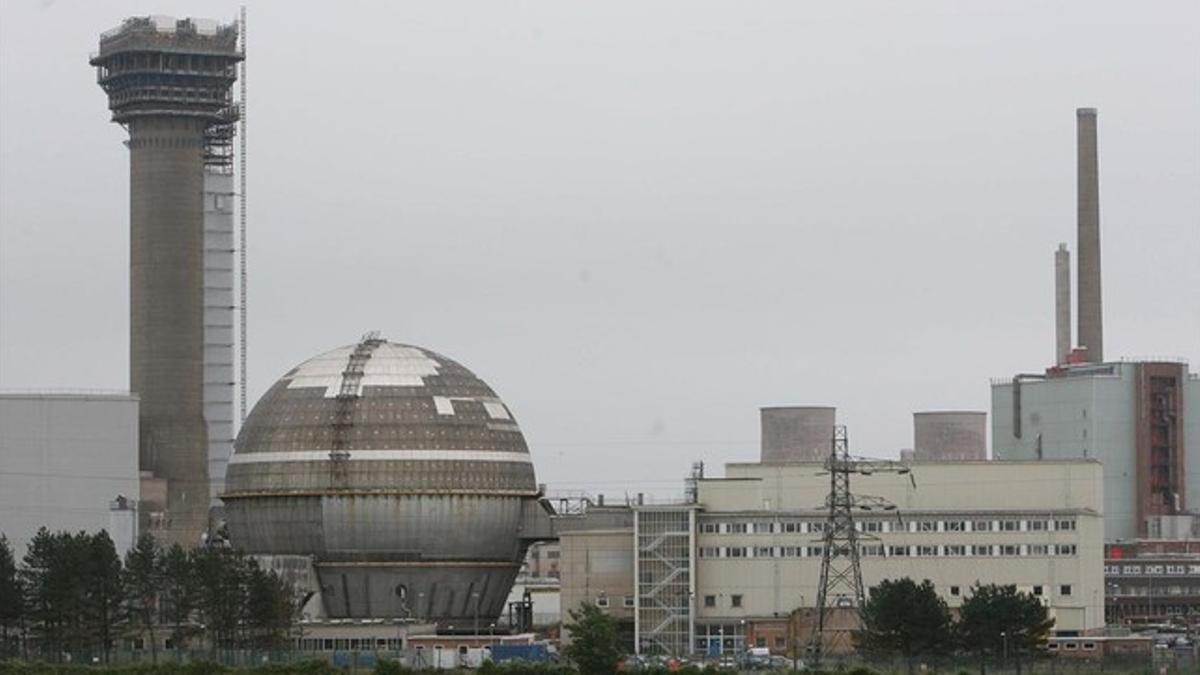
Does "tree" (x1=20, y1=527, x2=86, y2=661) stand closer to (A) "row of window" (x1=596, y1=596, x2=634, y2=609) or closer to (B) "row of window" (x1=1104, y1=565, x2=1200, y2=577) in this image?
(A) "row of window" (x1=596, y1=596, x2=634, y2=609)

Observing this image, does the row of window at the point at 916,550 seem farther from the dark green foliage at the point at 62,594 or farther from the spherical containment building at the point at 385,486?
the dark green foliage at the point at 62,594

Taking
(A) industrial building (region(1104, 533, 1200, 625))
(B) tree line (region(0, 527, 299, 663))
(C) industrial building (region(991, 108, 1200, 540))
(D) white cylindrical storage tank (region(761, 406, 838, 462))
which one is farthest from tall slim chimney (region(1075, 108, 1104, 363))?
(B) tree line (region(0, 527, 299, 663))

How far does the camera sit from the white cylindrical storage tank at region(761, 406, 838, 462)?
12081 centimetres

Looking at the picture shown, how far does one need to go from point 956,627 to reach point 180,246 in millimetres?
86999

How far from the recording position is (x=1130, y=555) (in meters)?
150

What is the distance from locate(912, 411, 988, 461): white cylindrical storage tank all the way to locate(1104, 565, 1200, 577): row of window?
19.6 m

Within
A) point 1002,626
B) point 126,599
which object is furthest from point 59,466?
point 1002,626

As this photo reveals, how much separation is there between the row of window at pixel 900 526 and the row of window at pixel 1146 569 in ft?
124

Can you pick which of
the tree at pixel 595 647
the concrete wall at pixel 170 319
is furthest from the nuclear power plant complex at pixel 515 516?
the concrete wall at pixel 170 319

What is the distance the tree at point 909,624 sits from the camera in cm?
9081

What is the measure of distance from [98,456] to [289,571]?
2585 cm

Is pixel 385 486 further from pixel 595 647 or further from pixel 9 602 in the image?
pixel 595 647

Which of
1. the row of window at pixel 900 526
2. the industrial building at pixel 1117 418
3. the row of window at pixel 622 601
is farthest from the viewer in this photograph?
the industrial building at pixel 1117 418

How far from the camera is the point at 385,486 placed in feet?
364
